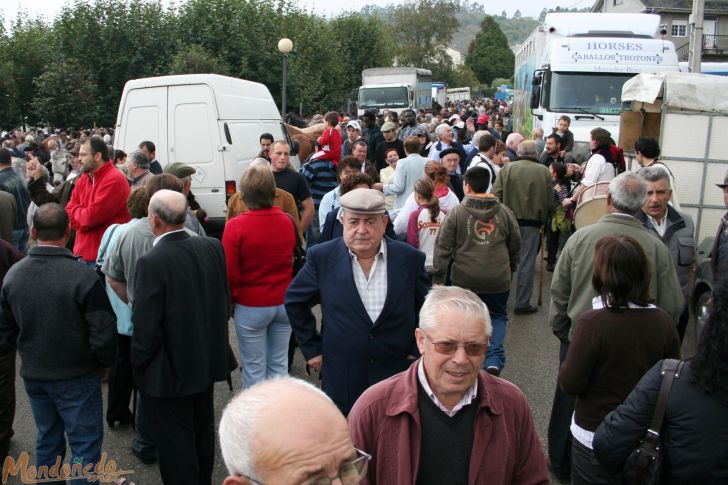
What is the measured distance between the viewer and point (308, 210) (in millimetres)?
7410

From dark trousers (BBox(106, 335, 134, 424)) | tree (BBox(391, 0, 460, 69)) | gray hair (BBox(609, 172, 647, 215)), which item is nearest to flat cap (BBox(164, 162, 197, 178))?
dark trousers (BBox(106, 335, 134, 424))

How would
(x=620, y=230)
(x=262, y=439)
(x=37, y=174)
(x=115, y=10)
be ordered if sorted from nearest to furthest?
(x=262, y=439)
(x=620, y=230)
(x=37, y=174)
(x=115, y=10)

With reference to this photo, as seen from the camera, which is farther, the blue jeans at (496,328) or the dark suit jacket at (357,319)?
the blue jeans at (496,328)

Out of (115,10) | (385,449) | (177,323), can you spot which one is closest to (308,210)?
(177,323)

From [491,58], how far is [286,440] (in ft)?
380

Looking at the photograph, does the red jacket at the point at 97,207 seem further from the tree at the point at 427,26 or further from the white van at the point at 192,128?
the tree at the point at 427,26

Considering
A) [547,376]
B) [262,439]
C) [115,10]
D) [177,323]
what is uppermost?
[115,10]

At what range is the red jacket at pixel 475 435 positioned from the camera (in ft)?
7.72

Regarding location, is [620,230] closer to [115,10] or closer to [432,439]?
[432,439]

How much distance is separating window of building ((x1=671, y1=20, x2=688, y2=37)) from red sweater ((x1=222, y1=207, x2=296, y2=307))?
63483mm

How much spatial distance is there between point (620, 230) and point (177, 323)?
268cm

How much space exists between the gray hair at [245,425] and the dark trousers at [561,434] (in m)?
3.01

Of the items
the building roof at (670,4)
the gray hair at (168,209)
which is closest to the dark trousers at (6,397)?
the gray hair at (168,209)

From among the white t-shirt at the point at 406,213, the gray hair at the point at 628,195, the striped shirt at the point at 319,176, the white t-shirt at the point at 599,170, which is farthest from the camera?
the striped shirt at the point at 319,176
